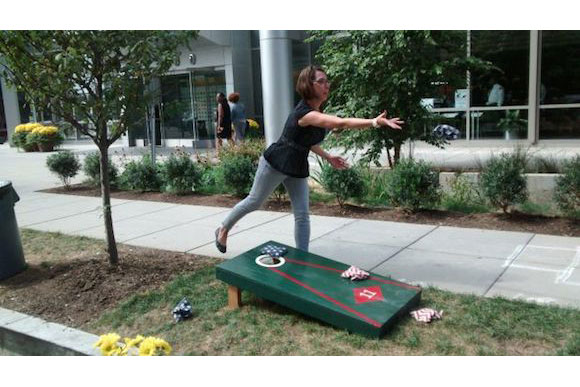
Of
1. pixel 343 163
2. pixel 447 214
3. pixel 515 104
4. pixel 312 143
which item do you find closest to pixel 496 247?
pixel 447 214

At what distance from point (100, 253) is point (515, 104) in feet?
43.6

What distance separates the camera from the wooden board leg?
422cm

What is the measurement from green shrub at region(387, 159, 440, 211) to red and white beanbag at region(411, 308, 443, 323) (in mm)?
3341

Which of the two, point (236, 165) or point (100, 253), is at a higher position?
point (236, 165)

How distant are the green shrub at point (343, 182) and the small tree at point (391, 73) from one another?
1530mm

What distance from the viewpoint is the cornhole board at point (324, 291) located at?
11.9ft

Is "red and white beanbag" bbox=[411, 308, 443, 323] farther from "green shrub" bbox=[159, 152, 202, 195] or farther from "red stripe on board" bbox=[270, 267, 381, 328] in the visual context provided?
"green shrub" bbox=[159, 152, 202, 195]

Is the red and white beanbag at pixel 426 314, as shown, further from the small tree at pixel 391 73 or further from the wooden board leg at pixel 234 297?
the small tree at pixel 391 73

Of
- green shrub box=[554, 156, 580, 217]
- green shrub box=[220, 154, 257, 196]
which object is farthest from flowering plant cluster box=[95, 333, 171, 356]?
green shrub box=[220, 154, 257, 196]

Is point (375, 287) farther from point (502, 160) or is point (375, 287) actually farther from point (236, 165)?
point (236, 165)

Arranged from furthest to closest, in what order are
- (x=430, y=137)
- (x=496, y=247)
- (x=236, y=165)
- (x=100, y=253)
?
1. (x=430, y=137)
2. (x=236, y=165)
3. (x=100, y=253)
4. (x=496, y=247)

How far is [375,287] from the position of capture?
4.04 m

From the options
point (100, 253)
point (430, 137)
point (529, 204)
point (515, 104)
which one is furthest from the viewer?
point (515, 104)

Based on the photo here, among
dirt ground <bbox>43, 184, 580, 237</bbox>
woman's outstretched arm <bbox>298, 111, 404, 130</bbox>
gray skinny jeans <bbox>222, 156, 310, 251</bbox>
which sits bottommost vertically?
dirt ground <bbox>43, 184, 580, 237</bbox>
